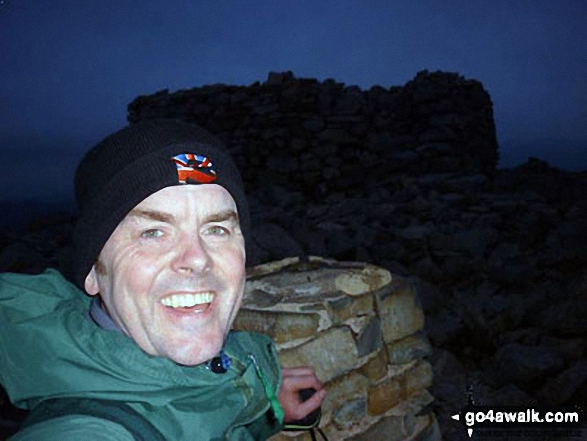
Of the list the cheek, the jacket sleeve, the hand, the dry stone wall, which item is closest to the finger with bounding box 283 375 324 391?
the hand

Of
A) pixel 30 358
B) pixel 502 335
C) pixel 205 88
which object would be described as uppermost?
pixel 205 88

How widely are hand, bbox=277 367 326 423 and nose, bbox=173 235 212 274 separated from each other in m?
0.78

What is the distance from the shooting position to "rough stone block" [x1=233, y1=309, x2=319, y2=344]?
2201 millimetres

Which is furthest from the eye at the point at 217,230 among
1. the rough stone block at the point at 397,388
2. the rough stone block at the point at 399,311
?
the rough stone block at the point at 397,388

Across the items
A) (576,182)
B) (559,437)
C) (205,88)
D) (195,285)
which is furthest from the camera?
(205,88)

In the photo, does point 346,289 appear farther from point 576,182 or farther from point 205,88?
point 205,88

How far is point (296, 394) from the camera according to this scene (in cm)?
181

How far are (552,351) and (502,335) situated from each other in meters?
0.68

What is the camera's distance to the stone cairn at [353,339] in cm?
225

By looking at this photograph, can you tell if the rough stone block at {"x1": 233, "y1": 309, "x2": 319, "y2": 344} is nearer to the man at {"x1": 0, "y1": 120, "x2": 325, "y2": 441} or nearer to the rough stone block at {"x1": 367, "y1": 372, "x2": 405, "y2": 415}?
the rough stone block at {"x1": 367, "y1": 372, "x2": 405, "y2": 415}

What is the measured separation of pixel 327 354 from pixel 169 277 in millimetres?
1285

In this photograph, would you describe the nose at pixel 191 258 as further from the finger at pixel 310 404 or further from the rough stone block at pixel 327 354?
the rough stone block at pixel 327 354

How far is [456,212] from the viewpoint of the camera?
847 cm

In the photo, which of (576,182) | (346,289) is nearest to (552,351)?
(346,289)
